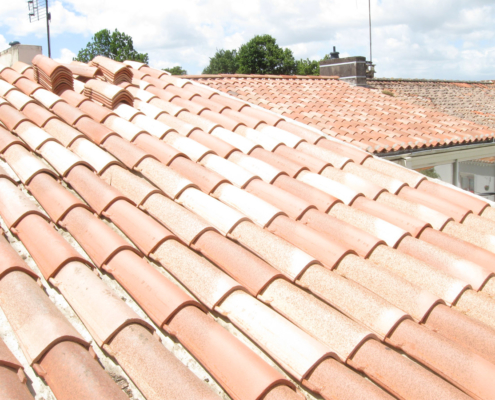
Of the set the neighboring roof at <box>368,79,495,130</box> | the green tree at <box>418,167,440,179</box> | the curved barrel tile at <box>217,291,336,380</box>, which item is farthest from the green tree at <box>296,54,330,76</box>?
the curved barrel tile at <box>217,291,336,380</box>

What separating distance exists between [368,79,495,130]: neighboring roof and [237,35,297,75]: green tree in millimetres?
40903

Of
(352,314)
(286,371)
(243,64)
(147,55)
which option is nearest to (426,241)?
(352,314)

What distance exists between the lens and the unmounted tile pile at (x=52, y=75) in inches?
183

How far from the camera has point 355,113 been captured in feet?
38.5

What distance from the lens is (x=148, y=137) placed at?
387cm

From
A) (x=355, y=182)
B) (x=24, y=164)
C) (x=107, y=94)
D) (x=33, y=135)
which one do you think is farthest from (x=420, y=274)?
(x=107, y=94)

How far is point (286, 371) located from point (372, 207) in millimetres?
1827

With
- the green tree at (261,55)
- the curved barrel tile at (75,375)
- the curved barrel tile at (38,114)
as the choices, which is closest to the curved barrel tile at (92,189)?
the curved barrel tile at (38,114)

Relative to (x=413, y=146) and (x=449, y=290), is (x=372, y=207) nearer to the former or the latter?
(x=449, y=290)

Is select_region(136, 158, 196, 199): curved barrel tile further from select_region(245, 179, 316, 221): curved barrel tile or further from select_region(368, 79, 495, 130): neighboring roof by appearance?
select_region(368, 79, 495, 130): neighboring roof

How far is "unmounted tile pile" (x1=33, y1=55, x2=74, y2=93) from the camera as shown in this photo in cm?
465

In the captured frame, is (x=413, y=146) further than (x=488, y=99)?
No

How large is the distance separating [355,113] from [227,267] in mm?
10073

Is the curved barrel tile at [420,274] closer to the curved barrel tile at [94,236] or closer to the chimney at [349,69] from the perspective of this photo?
the curved barrel tile at [94,236]
